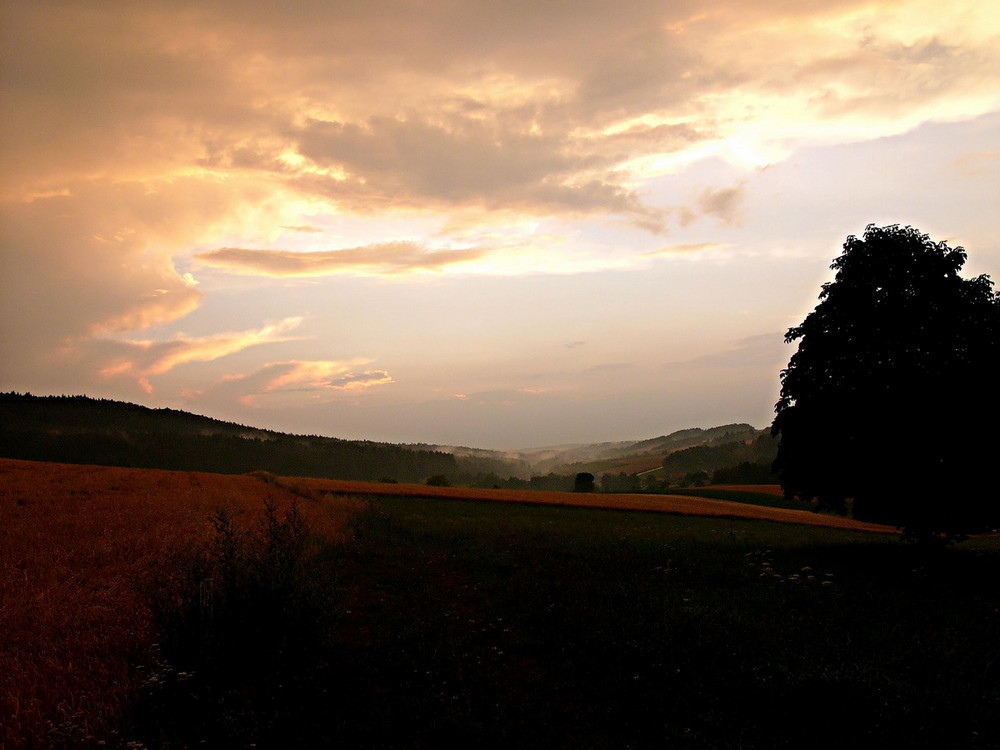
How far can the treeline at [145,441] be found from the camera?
399 ft

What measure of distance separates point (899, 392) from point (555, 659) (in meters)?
16.2

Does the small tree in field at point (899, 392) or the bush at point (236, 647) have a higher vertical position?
the small tree in field at point (899, 392)

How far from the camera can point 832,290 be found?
22.3 meters

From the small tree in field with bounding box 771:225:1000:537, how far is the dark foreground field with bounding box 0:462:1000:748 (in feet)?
9.78

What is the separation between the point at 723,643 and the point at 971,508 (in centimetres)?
1373

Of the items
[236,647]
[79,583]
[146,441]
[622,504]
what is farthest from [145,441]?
[236,647]

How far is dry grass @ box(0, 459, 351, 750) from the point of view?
827 cm

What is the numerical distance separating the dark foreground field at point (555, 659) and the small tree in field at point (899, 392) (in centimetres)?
298

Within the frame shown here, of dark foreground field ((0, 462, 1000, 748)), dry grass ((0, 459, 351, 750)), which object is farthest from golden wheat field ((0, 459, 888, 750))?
dark foreground field ((0, 462, 1000, 748))

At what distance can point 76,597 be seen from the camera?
12812mm

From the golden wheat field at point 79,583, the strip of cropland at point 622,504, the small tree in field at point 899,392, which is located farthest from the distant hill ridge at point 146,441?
the small tree in field at point 899,392

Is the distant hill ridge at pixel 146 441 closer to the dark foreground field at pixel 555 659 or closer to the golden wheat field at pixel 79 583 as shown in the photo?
the golden wheat field at pixel 79 583

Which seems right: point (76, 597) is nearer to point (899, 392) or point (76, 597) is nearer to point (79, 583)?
point (79, 583)

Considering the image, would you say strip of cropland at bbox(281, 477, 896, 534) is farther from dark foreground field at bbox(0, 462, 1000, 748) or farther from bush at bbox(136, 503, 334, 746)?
bush at bbox(136, 503, 334, 746)
